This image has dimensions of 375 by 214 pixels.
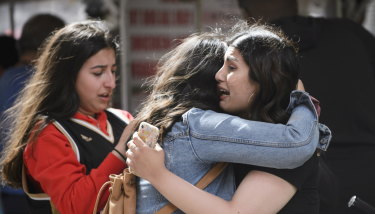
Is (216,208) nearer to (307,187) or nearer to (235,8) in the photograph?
(307,187)

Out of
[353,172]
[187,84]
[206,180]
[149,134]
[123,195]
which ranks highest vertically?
[187,84]

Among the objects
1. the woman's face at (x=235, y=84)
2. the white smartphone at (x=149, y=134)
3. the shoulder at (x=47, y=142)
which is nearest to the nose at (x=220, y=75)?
the woman's face at (x=235, y=84)

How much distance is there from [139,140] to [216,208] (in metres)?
0.32

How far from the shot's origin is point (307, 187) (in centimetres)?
179

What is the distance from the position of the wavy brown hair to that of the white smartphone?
76 centimetres

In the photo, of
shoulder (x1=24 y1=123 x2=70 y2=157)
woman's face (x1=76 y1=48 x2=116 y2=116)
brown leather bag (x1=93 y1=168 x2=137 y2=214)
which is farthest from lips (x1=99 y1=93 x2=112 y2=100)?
brown leather bag (x1=93 y1=168 x2=137 y2=214)

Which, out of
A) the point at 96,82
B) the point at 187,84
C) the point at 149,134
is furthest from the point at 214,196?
the point at 96,82

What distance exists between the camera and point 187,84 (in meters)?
1.89

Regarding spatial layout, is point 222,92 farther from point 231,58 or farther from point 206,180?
point 206,180

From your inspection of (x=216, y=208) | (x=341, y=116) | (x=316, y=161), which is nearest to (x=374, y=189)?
(x=341, y=116)

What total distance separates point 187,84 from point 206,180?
1.12 feet

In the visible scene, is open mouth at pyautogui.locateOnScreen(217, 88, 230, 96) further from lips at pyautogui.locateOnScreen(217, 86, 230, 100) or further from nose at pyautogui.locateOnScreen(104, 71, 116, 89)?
nose at pyautogui.locateOnScreen(104, 71, 116, 89)

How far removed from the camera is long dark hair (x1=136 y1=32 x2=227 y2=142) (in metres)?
1.85

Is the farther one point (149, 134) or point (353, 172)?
point (353, 172)
